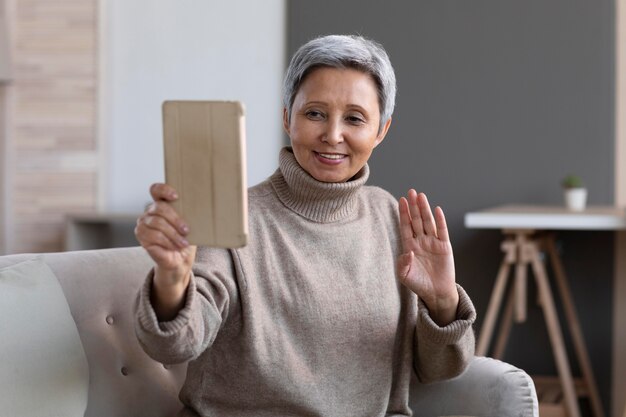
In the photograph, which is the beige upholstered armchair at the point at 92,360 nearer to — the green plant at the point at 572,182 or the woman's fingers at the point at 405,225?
the woman's fingers at the point at 405,225

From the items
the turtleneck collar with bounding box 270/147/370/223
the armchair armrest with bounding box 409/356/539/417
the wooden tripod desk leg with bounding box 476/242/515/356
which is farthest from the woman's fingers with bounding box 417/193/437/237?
the wooden tripod desk leg with bounding box 476/242/515/356

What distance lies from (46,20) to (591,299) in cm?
291

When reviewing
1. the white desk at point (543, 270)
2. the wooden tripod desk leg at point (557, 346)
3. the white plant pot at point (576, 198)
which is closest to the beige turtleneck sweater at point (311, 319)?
the white desk at point (543, 270)

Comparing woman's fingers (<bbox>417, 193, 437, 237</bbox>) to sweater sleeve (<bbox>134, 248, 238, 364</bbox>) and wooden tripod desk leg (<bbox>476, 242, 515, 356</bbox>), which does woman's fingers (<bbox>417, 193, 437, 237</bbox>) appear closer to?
sweater sleeve (<bbox>134, 248, 238, 364</bbox>)

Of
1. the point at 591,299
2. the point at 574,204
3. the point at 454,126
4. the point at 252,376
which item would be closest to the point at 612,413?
the point at 591,299

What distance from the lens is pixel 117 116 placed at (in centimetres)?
502

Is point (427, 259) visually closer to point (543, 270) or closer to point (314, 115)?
point (314, 115)

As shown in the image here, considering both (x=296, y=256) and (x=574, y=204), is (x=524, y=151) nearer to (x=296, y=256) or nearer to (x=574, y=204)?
(x=574, y=204)

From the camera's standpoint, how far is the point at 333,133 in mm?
2049

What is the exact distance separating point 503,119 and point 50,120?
218cm

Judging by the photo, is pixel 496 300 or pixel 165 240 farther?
pixel 496 300

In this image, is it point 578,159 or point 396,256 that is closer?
point 396,256

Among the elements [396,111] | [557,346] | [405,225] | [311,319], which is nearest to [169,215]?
[311,319]

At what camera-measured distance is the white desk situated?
385cm
